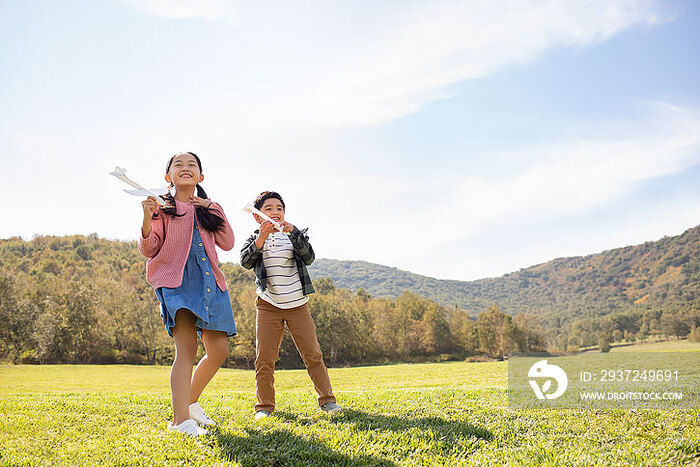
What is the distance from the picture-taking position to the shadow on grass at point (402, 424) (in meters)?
3.47

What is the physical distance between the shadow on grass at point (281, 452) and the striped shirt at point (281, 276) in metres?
1.43

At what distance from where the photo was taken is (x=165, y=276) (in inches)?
151

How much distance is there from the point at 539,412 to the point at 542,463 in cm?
126

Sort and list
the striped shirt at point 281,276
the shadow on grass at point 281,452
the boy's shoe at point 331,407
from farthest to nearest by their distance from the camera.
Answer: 1. the striped shirt at point 281,276
2. the boy's shoe at point 331,407
3. the shadow on grass at point 281,452

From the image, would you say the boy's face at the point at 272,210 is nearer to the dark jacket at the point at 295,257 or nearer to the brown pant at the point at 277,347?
the dark jacket at the point at 295,257

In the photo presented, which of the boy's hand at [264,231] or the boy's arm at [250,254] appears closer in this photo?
the boy's hand at [264,231]

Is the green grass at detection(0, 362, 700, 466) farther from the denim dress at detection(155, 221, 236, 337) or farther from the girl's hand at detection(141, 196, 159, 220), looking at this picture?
the girl's hand at detection(141, 196, 159, 220)

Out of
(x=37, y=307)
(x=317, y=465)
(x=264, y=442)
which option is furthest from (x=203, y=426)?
(x=37, y=307)

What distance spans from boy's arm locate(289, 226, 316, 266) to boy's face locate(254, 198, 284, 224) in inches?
12.0

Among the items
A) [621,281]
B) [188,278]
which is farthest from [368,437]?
[621,281]

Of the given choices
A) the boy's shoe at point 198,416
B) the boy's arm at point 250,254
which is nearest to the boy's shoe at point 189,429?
the boy's shoe at point 198,416

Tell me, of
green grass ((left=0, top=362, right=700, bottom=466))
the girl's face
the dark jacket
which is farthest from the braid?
green grass ((left=0, top=362, right=700, bottom=466))

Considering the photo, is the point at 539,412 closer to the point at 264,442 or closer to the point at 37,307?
the point at 264,442

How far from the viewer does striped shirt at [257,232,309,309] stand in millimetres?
4641
